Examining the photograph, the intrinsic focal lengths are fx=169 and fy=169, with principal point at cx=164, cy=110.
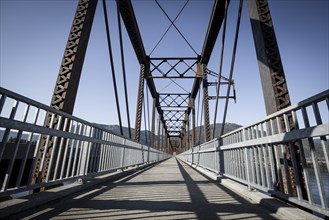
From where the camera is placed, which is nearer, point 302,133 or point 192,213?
point 302,133

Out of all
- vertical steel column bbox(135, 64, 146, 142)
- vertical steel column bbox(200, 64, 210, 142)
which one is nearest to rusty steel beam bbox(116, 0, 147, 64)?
vertical steel column bbox(135, 64, 146, 142)

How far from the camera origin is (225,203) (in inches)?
94.2

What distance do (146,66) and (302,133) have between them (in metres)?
12.7

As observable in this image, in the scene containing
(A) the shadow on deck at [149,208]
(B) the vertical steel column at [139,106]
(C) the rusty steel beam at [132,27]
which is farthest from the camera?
(B) the vertical steel column at [139,106]

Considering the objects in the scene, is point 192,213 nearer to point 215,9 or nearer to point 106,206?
point 106,206

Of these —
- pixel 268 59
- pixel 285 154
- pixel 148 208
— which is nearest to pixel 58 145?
pixel 148 208

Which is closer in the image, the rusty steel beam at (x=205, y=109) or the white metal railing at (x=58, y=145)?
the white metal railing at (x=58, y=145)

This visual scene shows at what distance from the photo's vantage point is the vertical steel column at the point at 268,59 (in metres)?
3.12

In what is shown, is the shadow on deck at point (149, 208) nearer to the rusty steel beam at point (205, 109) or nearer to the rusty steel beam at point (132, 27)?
the rusty steel beam at point (205, 109)

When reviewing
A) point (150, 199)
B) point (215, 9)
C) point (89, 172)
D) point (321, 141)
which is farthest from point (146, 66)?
point (321, 141)

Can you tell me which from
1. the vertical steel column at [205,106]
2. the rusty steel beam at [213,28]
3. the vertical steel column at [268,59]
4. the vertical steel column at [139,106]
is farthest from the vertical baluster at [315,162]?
the vertical steel column at [139,106]

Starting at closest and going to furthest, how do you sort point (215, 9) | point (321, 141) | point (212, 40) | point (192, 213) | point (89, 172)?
point (321, 141)
point (192, 213)
point (89, 172)
point (215, 9)
point (212, 40)

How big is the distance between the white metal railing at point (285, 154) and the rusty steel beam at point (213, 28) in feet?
21.0

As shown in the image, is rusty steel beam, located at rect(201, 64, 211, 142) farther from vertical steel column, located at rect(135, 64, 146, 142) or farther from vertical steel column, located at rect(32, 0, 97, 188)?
vertical steel column, located at rect(32, 0, 97, 188)
